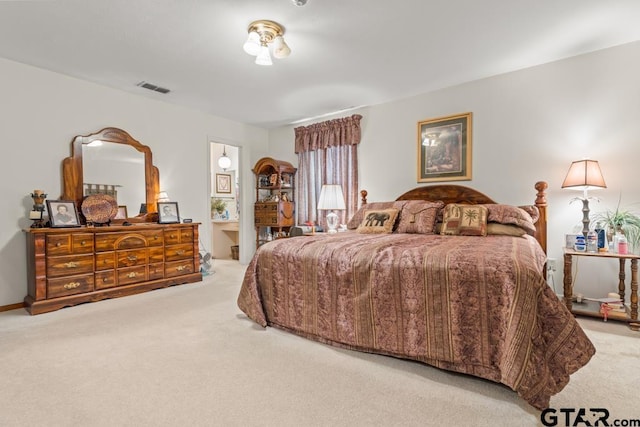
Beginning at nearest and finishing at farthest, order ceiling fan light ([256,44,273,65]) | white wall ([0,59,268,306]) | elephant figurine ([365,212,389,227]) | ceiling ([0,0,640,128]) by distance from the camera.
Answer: ceiling ([0,0,640,128]) → ceiling fan light ([256,44,273,65]) → white wall ([0,59,268,306]) → elephant figurine ([365,212,389,227])

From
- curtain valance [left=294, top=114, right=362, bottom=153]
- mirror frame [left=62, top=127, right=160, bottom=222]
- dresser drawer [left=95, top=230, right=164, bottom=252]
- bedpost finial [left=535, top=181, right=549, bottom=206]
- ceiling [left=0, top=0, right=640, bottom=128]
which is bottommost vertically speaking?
dresser drawer [left=95, top=230, right=164, bottom=252]

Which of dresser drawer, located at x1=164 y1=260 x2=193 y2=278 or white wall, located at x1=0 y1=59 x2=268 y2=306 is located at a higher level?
white wall, located at x1=0 y1=59 x2=268 y2=306

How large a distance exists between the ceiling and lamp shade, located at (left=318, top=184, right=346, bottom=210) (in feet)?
4.22

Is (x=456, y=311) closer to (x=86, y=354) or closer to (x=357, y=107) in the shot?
(x=86, y=354)

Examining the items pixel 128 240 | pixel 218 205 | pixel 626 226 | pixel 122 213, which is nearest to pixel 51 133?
pixel 122 213

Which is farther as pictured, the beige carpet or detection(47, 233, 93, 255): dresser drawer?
detection(47, 233, 93, 255): dresser drawer

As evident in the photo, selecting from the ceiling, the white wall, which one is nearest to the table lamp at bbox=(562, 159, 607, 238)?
the ceiling

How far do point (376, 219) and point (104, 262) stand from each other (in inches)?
117

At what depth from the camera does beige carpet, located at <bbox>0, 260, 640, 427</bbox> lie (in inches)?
57.0

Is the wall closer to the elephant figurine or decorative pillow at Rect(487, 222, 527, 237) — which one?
decorative pillow at Rect(487, 222, 527, 237)

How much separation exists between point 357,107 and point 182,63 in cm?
239

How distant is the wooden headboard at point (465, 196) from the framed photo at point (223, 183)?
419 centimetres

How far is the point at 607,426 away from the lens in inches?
54.6

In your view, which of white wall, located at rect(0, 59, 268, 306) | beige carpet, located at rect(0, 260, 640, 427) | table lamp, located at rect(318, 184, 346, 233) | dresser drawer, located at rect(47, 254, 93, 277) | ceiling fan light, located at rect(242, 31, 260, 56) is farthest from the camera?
table lamp, located at rect(318, 184, 346, 233)
